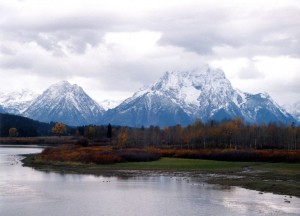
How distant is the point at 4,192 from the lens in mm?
70125

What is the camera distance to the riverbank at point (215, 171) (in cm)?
8019

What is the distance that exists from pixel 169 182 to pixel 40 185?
20.5m

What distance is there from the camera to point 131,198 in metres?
65.4

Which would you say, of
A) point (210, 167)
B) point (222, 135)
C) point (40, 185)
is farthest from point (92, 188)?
point (222, 135)

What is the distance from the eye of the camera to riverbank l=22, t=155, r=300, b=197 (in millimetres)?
80188

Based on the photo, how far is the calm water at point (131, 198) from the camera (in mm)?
56062

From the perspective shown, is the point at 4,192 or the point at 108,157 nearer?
the point at 4,192

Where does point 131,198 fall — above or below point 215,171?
below

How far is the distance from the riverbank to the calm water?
4.98 meters

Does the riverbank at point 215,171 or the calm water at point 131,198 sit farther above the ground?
the riverbank at point 215,171

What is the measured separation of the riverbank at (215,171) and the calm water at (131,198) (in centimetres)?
498

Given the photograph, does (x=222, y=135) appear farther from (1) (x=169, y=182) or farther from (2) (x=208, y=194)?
(2) (x=208, y=194)

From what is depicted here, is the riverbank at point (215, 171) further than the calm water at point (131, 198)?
Yes

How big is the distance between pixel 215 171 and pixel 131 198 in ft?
138
